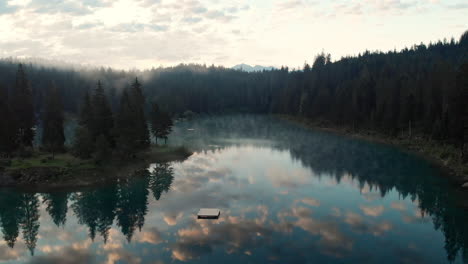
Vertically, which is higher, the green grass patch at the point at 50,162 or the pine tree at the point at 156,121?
the pine tree at the point at 156,121

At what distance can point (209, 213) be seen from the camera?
138 feet

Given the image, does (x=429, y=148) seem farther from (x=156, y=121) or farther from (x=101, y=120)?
(x=101, y=120)

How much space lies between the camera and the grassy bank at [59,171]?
176ft

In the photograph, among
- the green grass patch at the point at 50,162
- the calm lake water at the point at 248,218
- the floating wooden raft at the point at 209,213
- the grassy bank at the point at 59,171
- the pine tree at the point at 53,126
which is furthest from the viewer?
the pine tree at the point at 53,126

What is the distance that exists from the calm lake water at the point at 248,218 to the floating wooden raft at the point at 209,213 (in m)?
0.92

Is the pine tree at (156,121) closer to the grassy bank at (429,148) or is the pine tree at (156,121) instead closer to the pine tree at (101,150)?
the pine tree at (101,150)

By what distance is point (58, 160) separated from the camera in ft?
198

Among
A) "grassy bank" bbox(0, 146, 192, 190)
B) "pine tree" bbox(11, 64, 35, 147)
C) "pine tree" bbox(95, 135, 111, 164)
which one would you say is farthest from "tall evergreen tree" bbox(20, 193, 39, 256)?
"pine tree" bbox(11, 64, 35, 147)

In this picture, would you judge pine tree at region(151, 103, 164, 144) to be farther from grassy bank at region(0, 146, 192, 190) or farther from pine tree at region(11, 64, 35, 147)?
pine tree at region(11, 64, 35, 147)

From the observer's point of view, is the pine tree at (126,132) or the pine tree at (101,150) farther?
the pine tree at (126,132)

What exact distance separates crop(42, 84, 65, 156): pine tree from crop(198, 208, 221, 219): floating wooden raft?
36.8 m

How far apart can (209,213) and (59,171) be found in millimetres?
27978

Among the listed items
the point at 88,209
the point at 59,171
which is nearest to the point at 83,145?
the point at 59,171

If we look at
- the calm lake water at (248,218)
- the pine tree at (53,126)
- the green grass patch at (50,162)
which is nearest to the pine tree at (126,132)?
the calm lake water at (248,218)
